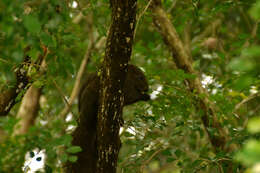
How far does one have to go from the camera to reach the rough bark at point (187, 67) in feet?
9.95

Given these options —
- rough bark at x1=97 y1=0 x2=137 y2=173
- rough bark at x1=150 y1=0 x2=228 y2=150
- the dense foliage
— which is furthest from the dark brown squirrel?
rough bark at x1=97 y1=0 x2=137 y2=173

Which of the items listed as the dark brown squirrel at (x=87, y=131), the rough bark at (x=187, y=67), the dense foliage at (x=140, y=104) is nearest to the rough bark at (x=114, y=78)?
the dense foliage at (x=140, y=104)

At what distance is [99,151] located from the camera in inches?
78.0

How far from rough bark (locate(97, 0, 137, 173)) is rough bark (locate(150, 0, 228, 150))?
1.27 metres

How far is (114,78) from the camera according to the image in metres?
1.89

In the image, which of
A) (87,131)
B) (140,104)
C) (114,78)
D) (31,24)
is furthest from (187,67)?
(31,24)

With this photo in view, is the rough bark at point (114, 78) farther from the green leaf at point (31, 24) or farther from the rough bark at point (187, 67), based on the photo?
the rough bark at point (187, 67)

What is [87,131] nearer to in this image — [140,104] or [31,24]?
[140,104]

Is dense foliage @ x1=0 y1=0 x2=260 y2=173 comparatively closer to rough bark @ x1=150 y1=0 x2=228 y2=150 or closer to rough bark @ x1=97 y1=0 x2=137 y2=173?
rough bark @ x1=150 y1=0 x2=228 y2=150

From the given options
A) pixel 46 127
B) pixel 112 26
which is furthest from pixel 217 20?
pixel 46 127

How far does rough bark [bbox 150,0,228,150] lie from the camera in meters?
3.03

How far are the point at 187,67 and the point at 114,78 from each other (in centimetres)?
149

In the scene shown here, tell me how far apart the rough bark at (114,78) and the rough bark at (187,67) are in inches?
49.8

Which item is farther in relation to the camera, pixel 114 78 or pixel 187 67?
pixel 187 67
